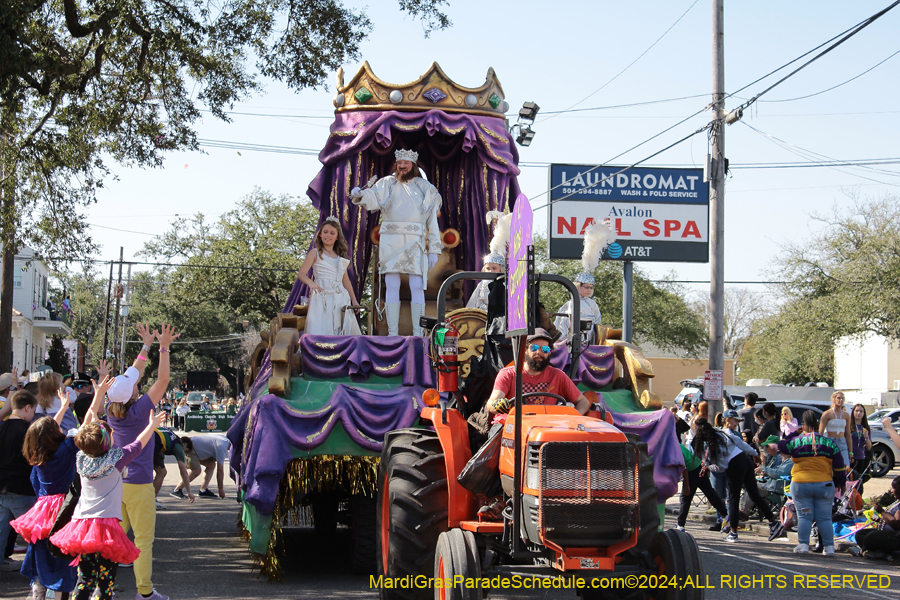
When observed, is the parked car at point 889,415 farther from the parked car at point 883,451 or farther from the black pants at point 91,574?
the black pants at point 91,574

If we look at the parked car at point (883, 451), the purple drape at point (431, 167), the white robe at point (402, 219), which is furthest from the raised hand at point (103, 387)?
the parked car at point (883, 451)

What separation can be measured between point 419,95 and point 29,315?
37664 millimetres

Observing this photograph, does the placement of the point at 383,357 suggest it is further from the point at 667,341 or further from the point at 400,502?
the point at 667,341

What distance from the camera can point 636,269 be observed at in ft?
124

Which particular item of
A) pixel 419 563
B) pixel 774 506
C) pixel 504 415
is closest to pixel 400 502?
pixel 419 563

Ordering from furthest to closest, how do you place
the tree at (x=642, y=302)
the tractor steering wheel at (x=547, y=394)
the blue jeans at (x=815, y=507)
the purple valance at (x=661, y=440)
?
1. the tree at (x=642, y=302)
2. the blue jeans at (x=815, y=507)
3. the purple valance at (x=661, y=440)
4. the tractor steering wheel at (x=547, y=394)

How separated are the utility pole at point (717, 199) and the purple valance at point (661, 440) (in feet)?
24.3

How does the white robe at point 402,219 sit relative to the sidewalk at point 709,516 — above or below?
above

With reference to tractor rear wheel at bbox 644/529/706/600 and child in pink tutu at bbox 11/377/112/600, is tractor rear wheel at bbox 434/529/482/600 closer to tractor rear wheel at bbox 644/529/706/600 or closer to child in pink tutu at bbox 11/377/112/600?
tractor rear wheel at bbox 644/529/706/600

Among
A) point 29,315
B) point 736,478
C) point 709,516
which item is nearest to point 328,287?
point 736,478

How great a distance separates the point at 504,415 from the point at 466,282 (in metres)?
6.50

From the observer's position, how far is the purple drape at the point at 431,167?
11.0 meters

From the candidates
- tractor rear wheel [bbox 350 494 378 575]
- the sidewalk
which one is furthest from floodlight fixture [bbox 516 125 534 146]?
tractor rear wheel [bbox 350 494 378 575]

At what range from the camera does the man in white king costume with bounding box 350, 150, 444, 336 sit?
1072cm
